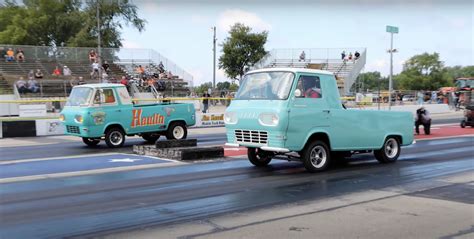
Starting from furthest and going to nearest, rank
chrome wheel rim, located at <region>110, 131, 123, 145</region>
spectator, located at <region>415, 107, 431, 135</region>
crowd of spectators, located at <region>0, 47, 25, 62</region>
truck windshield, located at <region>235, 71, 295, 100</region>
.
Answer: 1. crowd of spectators, located at <region>0, 47, 25, 62</region>
2. spectator, located at <region>415, 107, 431, 135</region>
3. chrome wheel rim, located at <region>110, 131, 123, 145</region>
4. truck windshield, located at <region>235, 71, 295, 100</region>

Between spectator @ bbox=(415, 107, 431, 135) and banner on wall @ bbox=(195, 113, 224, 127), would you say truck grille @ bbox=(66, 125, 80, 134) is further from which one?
spectator @ bbox=(415, 107, 431, 135)

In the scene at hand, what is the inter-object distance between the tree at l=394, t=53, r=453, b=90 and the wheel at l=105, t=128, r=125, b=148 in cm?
11375

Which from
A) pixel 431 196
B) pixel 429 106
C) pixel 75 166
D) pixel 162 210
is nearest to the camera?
pixel 162 210

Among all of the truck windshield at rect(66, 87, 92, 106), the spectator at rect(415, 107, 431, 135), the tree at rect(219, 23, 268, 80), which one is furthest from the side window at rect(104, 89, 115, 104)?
the tree at rect(219, 23, 268, 80)

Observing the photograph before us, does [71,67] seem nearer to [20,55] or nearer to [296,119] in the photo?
[20,55]

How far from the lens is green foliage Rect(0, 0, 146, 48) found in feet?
199

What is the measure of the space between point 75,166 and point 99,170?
3.25ft

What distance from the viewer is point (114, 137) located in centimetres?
1587

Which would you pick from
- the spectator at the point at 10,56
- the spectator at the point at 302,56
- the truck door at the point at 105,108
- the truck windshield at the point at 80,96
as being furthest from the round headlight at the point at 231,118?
the spectator at the point at 302,56

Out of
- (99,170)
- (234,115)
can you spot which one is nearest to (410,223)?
(234,115)

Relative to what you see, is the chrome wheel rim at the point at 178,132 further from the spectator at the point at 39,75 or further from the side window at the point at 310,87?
the spectator at the point at 39,75

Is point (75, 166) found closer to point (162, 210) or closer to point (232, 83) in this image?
point (162, 210)

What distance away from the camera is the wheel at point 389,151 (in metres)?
12.0

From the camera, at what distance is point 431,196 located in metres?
8.12
